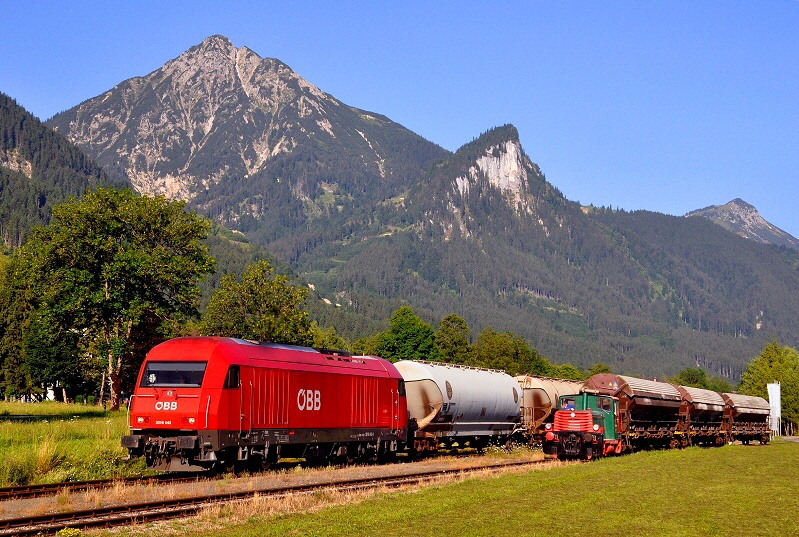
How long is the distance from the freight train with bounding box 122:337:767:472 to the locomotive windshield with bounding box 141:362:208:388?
4 cm

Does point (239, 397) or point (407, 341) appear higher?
point (407, 341)

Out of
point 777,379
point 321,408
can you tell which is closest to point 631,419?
point 321,408

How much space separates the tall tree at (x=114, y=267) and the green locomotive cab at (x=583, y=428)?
32.6 m

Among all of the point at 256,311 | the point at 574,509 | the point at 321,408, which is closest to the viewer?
the point at 574,509

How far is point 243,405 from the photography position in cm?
2998

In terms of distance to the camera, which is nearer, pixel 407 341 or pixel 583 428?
pixel 583 428

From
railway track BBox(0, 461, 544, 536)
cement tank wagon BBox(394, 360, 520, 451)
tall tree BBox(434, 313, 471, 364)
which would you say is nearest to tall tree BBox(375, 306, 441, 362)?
tall tree BBox(434, 313, 471, 364)

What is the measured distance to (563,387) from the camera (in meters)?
56.3

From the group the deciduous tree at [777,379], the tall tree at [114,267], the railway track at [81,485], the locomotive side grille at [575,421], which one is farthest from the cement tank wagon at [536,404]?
the deciduous tree at [777,379]

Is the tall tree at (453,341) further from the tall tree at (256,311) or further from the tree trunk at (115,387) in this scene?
the tree trunk at (115,387)

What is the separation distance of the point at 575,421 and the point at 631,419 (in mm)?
5648

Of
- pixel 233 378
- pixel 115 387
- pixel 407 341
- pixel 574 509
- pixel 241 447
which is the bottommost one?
pixel 574 509

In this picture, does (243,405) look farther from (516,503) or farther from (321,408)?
(516,503)

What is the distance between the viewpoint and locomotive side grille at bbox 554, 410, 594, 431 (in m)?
43.5
